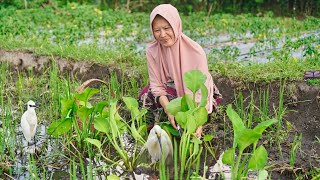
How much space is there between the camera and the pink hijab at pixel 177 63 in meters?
4.00

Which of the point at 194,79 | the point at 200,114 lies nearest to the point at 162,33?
the point at 194,79

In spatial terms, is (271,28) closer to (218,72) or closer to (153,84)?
(218,72)

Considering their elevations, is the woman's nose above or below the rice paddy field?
above

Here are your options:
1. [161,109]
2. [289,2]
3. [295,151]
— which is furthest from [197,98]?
[289,2]

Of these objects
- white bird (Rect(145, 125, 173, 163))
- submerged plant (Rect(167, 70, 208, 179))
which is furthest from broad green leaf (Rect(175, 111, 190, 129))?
white bird (Rect(145, 125, 173, 163))

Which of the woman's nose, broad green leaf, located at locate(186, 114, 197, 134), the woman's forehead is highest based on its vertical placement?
the woman's forehead

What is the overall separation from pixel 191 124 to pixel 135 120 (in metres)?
1.11

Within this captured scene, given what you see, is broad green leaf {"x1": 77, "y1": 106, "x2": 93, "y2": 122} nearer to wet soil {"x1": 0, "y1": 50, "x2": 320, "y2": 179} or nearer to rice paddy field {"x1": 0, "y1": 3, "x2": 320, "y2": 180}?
rice paddy field {"x1": 0, "y1": 3, "x2": 320, "y2": 180}

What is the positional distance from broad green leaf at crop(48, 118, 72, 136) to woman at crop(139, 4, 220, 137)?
0.68 m

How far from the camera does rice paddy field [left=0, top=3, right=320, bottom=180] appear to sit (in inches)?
130

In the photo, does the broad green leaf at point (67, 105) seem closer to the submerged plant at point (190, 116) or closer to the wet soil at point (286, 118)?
the submerged plant at point (190, 116)

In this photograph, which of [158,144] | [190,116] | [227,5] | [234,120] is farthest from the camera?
[227,5]

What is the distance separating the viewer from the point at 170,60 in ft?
13.3

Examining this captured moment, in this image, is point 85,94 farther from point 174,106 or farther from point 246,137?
point 246,137
